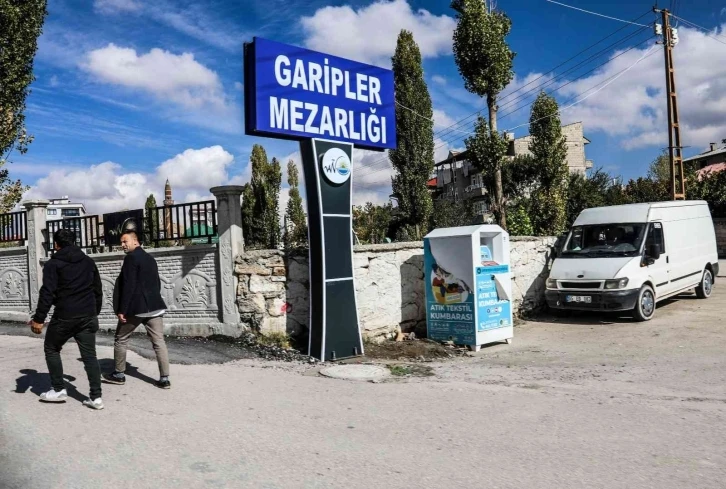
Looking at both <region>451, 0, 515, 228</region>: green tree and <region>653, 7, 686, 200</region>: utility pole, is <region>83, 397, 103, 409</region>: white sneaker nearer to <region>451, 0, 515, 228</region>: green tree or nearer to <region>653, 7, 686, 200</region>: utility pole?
<region>451, 0, 515, 228</region>: green tree

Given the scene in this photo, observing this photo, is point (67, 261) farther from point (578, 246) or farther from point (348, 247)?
point (578, 246)

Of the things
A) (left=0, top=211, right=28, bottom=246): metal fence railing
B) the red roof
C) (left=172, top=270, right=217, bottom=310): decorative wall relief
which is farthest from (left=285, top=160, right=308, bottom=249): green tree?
the red roof

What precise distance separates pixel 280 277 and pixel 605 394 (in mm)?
4848

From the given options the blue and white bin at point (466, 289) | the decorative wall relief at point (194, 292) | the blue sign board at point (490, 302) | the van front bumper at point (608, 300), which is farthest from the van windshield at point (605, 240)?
the decorative wall relief at point (194, 292)

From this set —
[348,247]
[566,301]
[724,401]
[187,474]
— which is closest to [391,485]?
[187,474]

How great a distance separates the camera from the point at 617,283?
34.8ft

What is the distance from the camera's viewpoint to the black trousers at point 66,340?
500 centimetres

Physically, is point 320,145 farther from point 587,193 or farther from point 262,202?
point 587,193

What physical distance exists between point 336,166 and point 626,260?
623cm

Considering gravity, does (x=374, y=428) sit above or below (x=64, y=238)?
below

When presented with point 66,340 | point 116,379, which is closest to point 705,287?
point 116,379

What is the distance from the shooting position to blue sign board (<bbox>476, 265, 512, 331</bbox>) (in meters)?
8.89

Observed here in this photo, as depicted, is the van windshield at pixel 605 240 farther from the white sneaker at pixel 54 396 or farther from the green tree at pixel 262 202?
the green tree at pixel 262 202

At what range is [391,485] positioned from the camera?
3.59m
